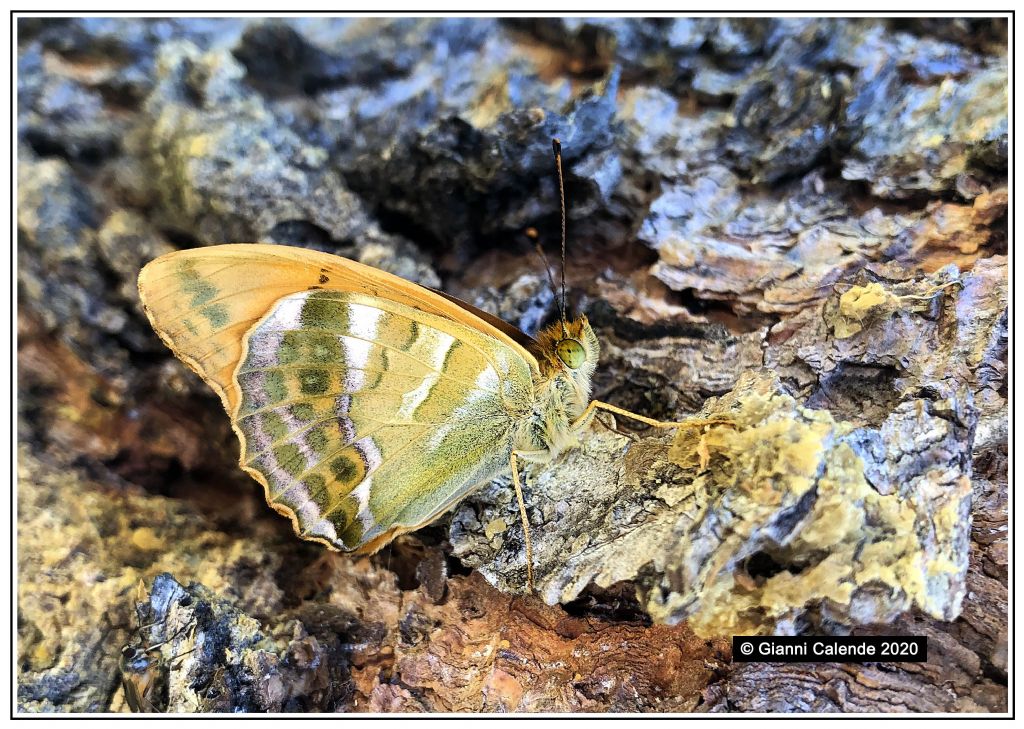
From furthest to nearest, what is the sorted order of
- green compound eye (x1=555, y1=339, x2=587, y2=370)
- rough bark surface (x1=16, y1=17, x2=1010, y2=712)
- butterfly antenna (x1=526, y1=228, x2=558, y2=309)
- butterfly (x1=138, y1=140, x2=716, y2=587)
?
butterfly antenna (x1=526, y1=228, x2=558, y2=309) < green compound eye (x1=555, y1=339, x2=587, y2=370) < butterfly (x1=138, y1=140, x2=716, y2=587) < rough bark surface (x1=16, y1=17, x2=1010, y2=712)

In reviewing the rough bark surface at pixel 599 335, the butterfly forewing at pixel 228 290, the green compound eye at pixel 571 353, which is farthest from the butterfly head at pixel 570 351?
the butterfly forewing at pixel 228 290

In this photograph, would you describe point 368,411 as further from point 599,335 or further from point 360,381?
point 599,335

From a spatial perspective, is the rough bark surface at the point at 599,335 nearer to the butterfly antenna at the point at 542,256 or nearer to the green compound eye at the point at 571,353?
the butterfly antenna at the point at 542,256

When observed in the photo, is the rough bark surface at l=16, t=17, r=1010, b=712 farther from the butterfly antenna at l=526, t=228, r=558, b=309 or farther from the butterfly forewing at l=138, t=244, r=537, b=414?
the butterfly forewing at l=138, t=244, r=537, b=414

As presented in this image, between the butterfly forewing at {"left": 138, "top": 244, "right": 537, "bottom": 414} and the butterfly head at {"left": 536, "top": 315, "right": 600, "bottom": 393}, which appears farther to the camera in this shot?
the butterfly head at {"left": 536, "top": 315, "right": 600, "bottom": 393}

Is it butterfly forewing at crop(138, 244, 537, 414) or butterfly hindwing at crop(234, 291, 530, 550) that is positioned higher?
butterfly forewing at crop(138, 244, 537, 414)

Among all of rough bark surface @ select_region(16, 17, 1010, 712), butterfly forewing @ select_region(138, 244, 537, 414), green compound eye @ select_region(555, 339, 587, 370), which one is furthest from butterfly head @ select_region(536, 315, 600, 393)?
butterfly forewing @ select_region(138, 244, 537, 414)
